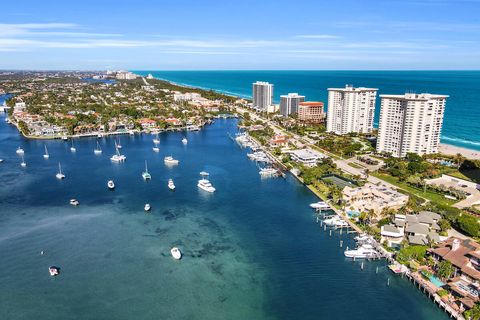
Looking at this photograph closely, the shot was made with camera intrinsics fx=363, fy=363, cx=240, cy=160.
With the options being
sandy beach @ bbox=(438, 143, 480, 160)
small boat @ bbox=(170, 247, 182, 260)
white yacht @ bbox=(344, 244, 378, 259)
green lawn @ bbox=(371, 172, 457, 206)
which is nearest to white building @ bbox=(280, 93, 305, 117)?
sandy beach @ bbox=(438, 143, 480, 160)

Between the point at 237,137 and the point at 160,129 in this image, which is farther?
the point at 160,129

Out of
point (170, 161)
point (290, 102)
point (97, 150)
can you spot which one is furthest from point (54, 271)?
point (290, 102)

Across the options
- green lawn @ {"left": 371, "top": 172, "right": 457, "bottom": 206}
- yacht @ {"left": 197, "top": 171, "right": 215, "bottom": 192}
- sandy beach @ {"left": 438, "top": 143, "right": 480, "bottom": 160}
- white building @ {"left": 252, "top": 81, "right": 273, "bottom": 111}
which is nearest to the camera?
green lawn @ {"left": 371, "top": 172, "right": 457, "bottom": 206}

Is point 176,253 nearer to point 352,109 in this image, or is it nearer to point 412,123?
point 412,123

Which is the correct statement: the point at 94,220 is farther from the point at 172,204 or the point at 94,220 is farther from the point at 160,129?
the point at 160,129

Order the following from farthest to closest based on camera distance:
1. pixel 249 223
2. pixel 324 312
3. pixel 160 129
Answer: pixel 160 129 → pixel 249 223 → pixel 324 312

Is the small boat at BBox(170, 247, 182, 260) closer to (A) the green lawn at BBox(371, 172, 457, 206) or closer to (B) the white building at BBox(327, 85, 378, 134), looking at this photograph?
(A) the green lawn at BBox(371, 172, 457, 206)

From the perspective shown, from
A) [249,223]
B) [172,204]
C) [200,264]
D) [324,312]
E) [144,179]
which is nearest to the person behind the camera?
[324,312]

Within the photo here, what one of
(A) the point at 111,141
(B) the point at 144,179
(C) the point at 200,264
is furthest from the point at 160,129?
(C) the point at 200,264
